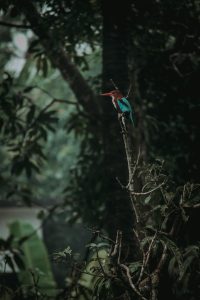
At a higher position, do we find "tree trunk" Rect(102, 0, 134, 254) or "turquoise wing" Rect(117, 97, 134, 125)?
"turquoise wing" Rect(117, 97, 134, 125)

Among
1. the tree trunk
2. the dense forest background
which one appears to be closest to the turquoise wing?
the dense forest background

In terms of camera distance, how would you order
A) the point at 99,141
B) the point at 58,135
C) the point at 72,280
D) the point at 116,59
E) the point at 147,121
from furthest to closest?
the point at 58,135 → the point at 99,141 → the point at 147,121 → the point at 116,59 → the point at 72,280

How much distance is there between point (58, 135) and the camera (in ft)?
78.0

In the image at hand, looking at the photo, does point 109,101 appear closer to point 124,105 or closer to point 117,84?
point 117,84

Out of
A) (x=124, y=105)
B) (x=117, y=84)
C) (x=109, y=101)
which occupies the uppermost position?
(x=124, y=105)

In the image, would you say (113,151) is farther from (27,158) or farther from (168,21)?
(168,21)

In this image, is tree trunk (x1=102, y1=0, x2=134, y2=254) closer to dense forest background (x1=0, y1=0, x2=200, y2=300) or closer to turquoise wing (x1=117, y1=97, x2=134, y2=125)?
dense forest background (x1=0, y1=0, x2=200, y2=300)

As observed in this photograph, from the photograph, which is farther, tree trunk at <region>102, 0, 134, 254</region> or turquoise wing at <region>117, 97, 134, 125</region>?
tree trunk at <region>102, 0, 134, 254</region>

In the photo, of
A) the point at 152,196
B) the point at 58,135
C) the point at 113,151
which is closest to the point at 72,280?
the point at 152,196

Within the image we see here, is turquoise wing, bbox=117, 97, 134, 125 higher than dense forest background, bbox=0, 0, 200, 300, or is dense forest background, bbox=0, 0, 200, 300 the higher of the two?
turquoise wing, bbox=117, 97, 134, 125

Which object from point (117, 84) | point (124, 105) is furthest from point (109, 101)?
point (124, 105)

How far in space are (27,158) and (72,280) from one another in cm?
360

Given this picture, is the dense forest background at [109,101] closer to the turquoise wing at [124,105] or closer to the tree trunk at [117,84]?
the tree trunk at [117,84]

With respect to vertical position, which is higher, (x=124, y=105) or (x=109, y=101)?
(x=124, y=105)
